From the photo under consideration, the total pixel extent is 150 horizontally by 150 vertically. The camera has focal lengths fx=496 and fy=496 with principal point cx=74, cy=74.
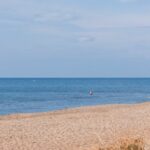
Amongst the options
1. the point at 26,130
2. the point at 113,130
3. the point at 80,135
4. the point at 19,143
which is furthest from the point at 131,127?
the point at 19,143

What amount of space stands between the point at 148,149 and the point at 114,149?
342cm

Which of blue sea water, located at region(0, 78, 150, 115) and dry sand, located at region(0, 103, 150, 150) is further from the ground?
blue sea water, located at region(0, 78, 150, 115)

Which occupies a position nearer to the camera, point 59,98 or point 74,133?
point 74,133

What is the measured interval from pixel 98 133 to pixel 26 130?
2.32 meters

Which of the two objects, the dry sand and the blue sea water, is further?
the blue sea water

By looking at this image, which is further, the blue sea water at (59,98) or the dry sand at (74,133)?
the blue sea water at (59,98)

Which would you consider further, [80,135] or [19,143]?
[80,135]

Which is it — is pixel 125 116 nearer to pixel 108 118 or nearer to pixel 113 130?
pixel 108 118

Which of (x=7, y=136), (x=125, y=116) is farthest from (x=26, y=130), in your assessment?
(x=125, y=116)

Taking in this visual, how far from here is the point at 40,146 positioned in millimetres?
13000

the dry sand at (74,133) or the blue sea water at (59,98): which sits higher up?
the blue sea water at (59,98)

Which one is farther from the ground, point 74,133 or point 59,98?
point 59,98

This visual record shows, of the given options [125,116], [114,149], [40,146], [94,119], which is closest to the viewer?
[114,149]

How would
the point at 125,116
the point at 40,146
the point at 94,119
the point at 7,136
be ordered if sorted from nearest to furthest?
the point at 40,146 → the point at 7,136 → the point at 94,119 → the point at 125,116
